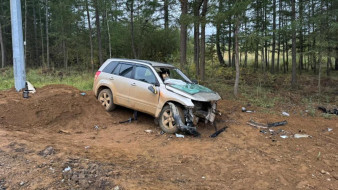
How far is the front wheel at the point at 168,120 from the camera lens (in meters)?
6.22

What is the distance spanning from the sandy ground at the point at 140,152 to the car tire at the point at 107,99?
0.62 ft

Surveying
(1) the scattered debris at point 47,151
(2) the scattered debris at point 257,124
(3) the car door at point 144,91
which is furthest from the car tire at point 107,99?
(2) the scattered debris at point 257,124

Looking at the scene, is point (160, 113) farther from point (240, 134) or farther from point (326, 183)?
point (326, 183)

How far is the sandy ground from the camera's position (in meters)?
3.74

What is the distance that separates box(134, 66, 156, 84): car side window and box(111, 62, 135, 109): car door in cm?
22

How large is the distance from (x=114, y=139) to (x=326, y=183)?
14.2 feet

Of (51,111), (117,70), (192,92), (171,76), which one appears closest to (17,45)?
(51,111)

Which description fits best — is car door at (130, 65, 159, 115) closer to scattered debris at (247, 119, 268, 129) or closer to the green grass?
scattered debris at (247, 119, 268, 129)

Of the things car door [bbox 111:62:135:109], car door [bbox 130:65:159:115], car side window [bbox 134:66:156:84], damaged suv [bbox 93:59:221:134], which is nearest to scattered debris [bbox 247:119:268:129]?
damaged suv [bbox 93:59:221:134]

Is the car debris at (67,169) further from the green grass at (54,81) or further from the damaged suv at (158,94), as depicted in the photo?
the green grass at (54,81)

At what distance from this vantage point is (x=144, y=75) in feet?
23.3

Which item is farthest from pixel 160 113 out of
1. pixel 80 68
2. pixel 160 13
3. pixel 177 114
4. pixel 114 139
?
pixel 80 68

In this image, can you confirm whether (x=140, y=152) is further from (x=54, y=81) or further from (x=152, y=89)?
(x=54, y=81)

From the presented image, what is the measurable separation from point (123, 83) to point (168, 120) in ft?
6.43
